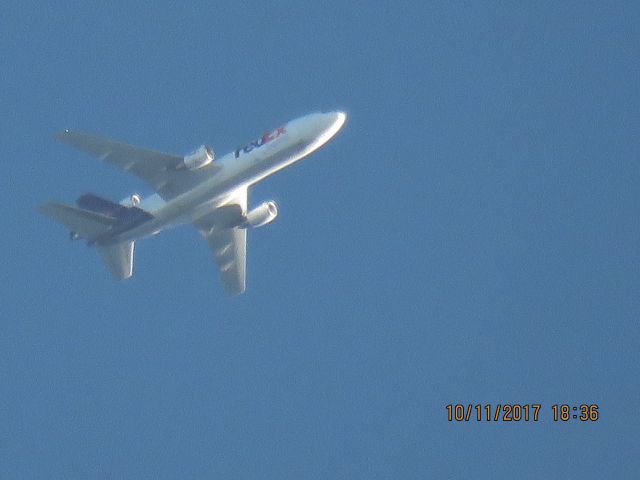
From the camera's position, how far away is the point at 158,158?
276 feet

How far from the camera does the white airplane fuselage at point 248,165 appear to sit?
268 feet

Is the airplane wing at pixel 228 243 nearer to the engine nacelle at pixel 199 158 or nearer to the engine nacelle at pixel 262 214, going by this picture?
the engine nacelle at pixel 262 214

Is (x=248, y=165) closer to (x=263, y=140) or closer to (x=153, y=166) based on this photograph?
(x=263, y=140)

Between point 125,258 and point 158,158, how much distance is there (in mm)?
8466

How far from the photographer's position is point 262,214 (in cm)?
8794

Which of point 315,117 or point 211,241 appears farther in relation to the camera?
point 211,241

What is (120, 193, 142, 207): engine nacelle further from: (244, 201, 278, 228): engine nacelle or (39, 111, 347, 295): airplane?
(244, 201, 278, 228): engine nacelle

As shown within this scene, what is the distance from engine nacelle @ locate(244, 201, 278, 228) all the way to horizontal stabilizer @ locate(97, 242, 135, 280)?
315 inches

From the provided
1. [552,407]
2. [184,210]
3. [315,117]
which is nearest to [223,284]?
[184,210]

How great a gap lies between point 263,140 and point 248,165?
5.77 feet

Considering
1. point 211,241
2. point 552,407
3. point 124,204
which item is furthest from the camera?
point 211,241

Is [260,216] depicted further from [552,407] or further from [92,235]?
[552,407]

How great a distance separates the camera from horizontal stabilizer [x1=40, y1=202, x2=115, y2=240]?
276 ft

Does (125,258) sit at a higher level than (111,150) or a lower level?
lower
